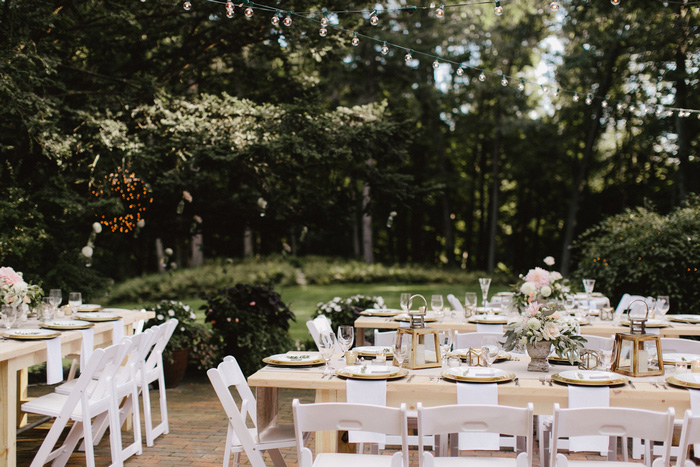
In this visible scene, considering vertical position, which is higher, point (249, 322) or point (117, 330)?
point (117, 330)

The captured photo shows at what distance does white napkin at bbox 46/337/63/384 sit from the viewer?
15.1ft

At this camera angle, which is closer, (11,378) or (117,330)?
(11,378)

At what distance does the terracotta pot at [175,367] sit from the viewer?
7.56 m

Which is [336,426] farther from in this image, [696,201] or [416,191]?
[696,201]

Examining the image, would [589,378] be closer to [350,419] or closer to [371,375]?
[371,375]

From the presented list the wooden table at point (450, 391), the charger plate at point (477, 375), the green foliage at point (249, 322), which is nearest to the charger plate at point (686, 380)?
the wooden table at point (450, 391)

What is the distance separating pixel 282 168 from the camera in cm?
874

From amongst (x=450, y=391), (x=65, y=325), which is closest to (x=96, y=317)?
(x=65, y=325)

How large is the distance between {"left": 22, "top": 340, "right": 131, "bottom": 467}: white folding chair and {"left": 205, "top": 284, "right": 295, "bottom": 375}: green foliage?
3168mm

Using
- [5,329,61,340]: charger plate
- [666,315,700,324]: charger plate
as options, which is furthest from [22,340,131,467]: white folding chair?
[666,315,700,324]: charger plate

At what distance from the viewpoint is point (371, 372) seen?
143 inches

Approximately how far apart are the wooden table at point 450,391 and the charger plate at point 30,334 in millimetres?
1837

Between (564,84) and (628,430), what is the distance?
1777cm

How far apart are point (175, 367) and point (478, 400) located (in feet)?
16.5
